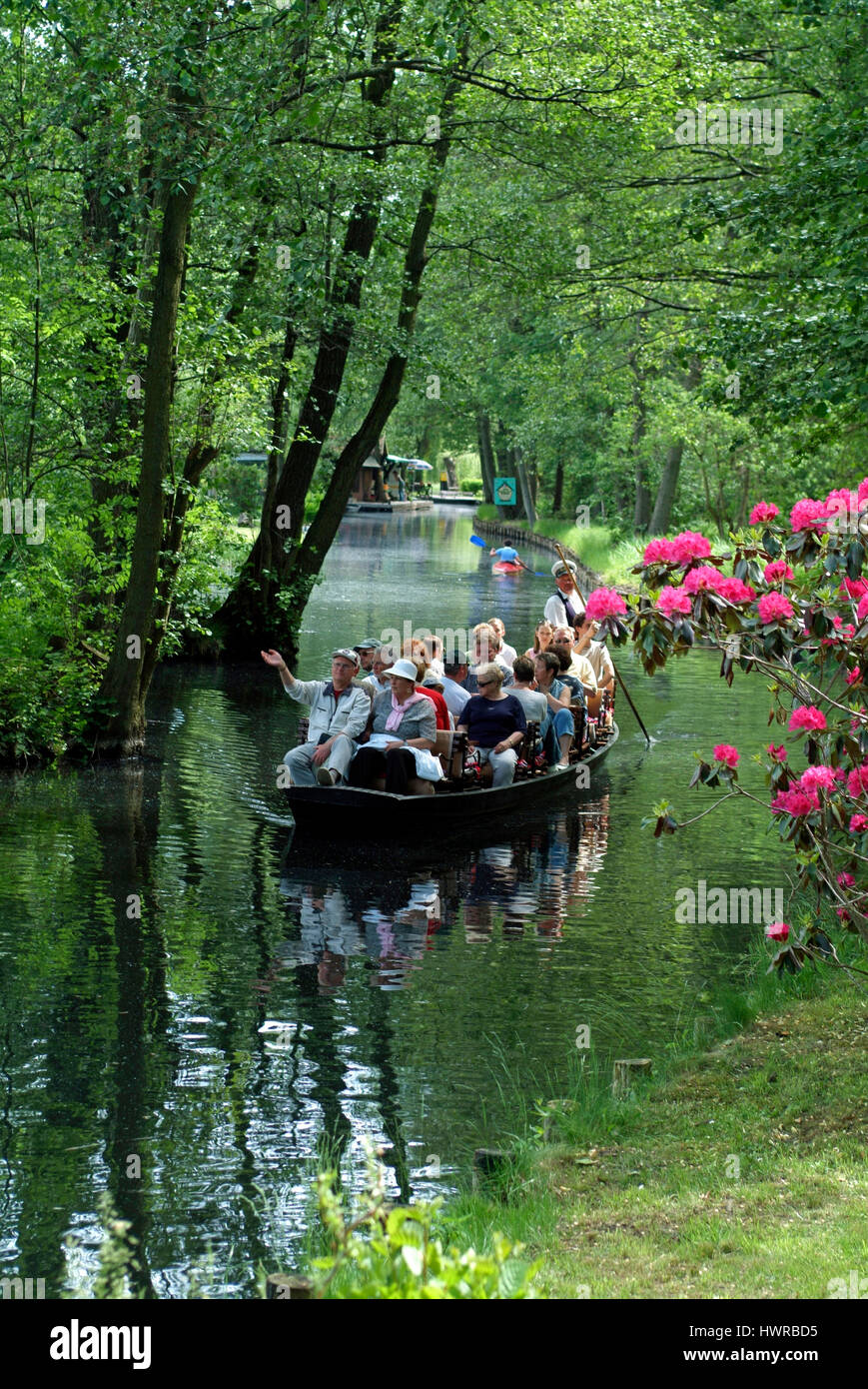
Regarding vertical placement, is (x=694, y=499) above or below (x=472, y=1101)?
above

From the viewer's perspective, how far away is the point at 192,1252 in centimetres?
549

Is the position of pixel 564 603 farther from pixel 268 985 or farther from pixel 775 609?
pixel 775 609

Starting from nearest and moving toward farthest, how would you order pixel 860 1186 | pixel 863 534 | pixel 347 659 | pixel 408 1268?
pixel 408 1268 → pixel 860 1186 → pixel 863 534 → pixel 347 659

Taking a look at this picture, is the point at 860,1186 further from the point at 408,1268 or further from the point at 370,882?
the point at 370,882

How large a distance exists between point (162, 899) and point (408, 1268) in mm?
7354

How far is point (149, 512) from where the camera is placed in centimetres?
1409

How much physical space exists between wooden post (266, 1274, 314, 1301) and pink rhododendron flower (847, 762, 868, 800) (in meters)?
3.75

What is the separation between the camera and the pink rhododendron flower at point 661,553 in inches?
260

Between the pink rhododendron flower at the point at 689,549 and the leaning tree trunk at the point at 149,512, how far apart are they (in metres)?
7.77

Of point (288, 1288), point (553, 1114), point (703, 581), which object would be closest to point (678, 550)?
point (703, 581)

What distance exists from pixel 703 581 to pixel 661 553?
0.30 meters

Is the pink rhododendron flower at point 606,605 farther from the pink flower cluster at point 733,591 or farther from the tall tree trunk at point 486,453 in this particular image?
the tall tree trunk at point 486,453

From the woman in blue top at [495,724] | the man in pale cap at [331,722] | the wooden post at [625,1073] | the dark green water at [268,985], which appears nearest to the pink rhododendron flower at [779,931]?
the wooden post at [625,1073]
